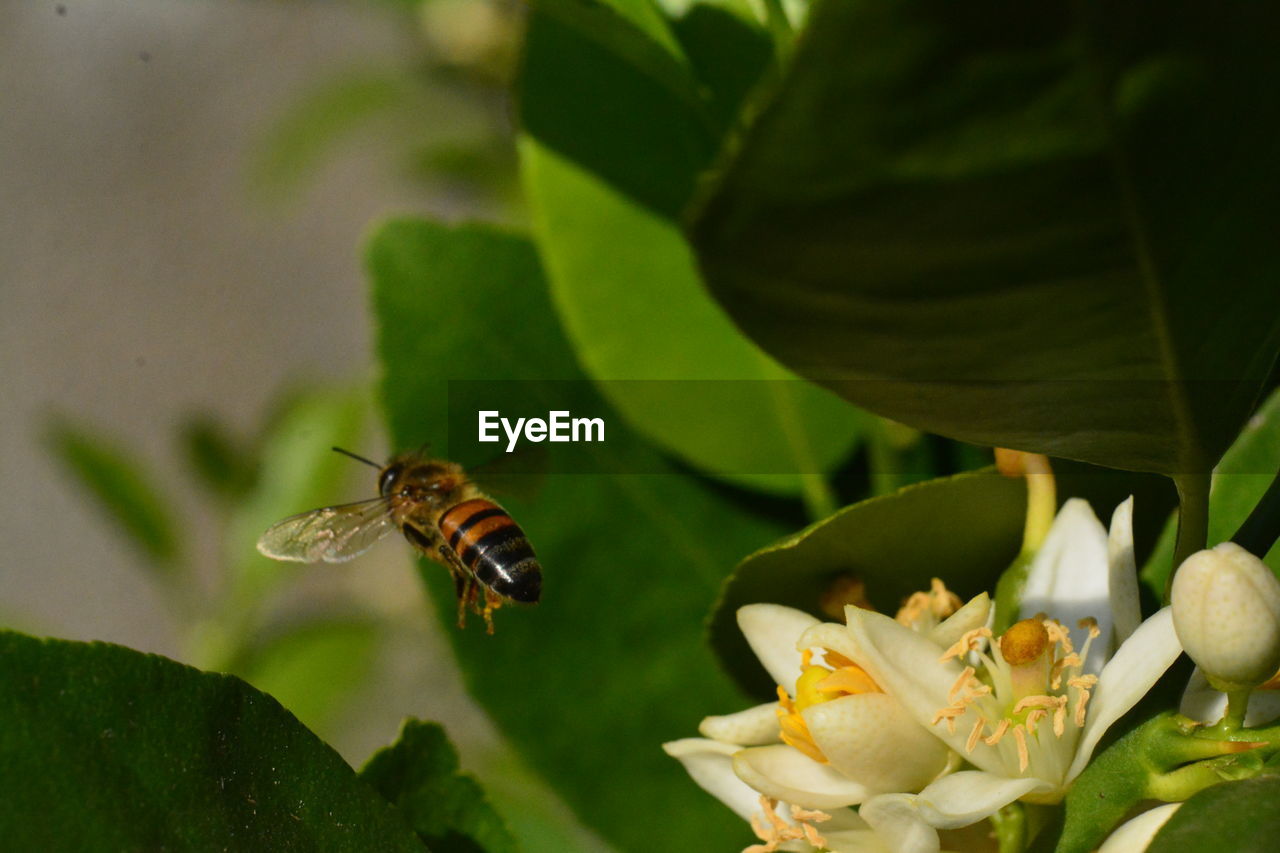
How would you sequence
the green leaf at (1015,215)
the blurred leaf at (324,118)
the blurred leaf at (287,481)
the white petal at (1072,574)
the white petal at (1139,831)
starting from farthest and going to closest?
the blurred leaf at (324,118)
the blurred leaf at (287,481)
the white petal at (1072,574)
the white petal at (1139,831)
the green leaf at (1015,215)

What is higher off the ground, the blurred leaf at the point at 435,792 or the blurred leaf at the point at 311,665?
the blurred leaf at the point at 311,665

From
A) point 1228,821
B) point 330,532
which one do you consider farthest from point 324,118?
point 1228,821

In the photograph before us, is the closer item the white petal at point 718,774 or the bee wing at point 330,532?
the white petal at point 718,774

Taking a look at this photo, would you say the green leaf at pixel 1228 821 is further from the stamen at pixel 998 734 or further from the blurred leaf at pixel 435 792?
the blurred leaf at pixel 435 792

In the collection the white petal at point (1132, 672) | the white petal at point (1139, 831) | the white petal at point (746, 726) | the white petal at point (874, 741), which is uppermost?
the white petal at point (746, 726)

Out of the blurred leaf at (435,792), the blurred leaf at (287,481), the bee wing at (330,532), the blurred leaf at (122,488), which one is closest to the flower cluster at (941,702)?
the blurred leaf at (435,792)

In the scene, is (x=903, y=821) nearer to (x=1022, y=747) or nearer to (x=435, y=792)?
(x=1022, y=747)

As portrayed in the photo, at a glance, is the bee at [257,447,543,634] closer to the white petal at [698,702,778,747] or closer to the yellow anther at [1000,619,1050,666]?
the white petal at [698,702,778,747]
